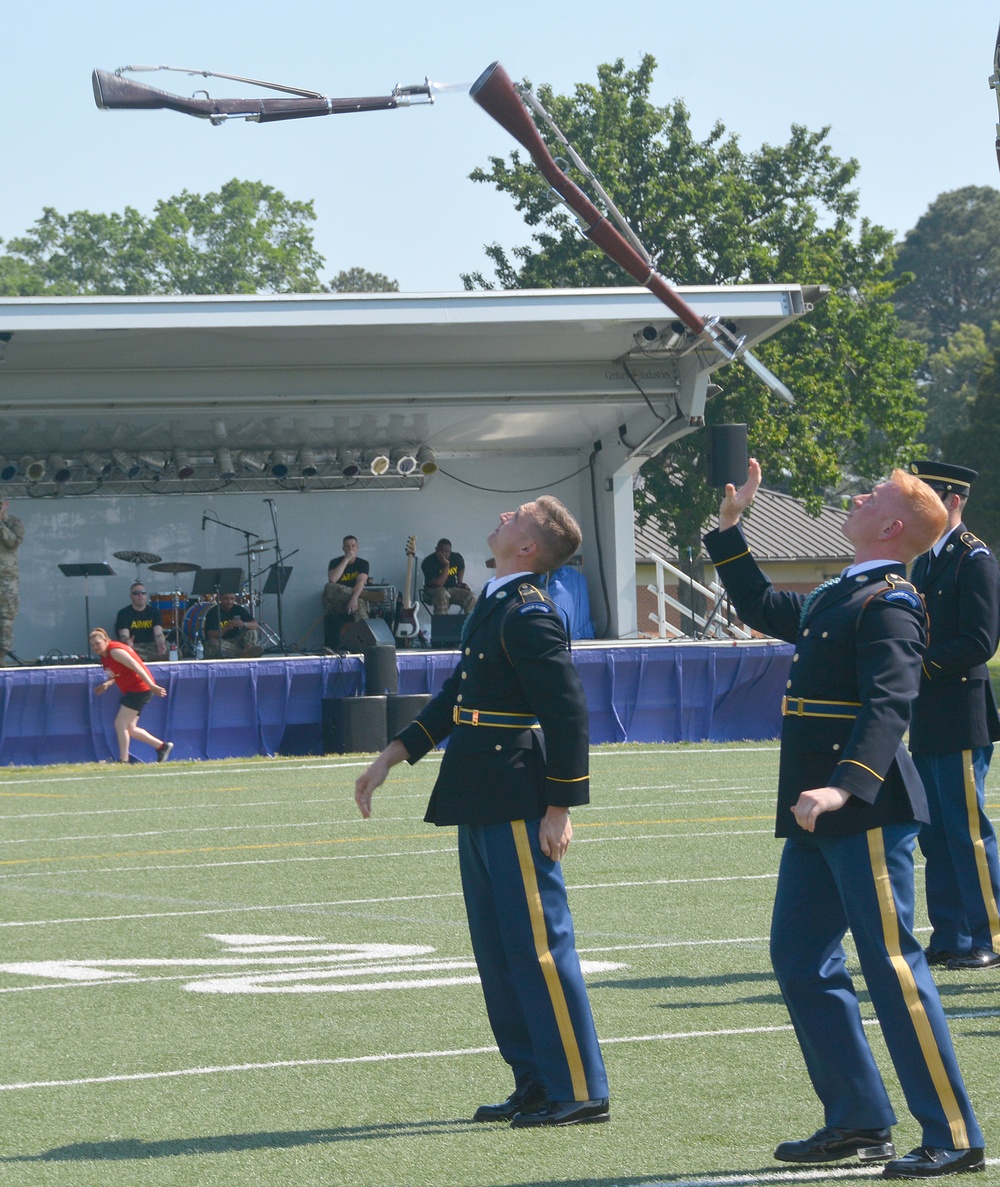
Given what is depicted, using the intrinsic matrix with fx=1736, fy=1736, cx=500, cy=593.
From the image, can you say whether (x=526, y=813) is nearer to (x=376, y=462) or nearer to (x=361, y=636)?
(x=361, y=636)

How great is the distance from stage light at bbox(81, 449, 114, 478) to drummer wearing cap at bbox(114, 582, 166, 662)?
191cm

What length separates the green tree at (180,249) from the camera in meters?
92.1

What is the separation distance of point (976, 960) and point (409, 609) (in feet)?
57.1

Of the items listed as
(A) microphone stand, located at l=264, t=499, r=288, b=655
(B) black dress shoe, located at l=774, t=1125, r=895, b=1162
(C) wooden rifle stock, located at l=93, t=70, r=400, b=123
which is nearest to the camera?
(B) black dress shoe, located at l=774, t=1125, r=895, b=1162

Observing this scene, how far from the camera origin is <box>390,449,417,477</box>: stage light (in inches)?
995

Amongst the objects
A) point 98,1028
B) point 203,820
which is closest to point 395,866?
point 203,820

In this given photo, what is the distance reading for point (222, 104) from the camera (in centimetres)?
1258

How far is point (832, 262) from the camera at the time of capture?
39188mm

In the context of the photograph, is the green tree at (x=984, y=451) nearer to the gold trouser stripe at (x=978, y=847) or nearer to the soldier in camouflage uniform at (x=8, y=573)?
the soldier in camouflage uniform at (x=8, y=573)

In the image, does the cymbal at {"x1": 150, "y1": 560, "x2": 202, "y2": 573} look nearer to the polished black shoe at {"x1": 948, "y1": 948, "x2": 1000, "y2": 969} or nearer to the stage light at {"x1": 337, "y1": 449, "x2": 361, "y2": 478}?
the stage light at {"x1": 337, "y1": 449, "x2": 361, "y2": 478}

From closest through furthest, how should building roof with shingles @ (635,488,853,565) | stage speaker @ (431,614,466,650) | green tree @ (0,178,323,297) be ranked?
stage speaker @ (431,614,466,650), building roof with shingles @ (635,488,853,565), green tree @ (0,178,323,297)

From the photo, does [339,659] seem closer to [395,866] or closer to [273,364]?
[273,364]

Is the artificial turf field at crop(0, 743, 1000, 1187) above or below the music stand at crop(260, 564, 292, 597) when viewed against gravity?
below

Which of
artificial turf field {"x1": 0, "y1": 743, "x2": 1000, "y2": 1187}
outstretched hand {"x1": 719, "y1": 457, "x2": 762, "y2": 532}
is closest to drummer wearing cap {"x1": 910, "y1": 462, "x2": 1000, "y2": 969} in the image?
artificial turf field {"x1": 0, "y1": 743, "x2": 1000, "y2": 1187}
